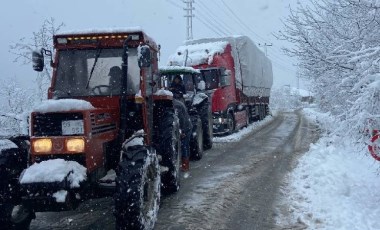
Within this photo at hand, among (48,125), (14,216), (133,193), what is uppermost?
(48,125)

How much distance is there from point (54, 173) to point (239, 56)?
Answer: 13.9 metres

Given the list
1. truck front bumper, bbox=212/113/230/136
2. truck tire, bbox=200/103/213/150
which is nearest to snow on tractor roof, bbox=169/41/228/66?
truck front bumper, bbox=212/113/230/136

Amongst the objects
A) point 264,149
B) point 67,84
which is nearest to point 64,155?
point 67,84

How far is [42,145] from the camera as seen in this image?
4637mm

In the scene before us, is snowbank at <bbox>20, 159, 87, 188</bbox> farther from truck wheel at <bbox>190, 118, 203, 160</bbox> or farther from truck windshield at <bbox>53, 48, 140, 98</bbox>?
truck wheel at <bbox>190, 118, 203, 160</bbox>

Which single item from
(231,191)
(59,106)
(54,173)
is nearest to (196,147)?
(231,191)

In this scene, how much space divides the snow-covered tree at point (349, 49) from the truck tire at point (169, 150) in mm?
2565

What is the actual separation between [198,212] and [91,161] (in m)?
1.88

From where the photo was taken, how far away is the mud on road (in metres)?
5.52

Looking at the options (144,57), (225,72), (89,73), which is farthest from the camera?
(225,72)

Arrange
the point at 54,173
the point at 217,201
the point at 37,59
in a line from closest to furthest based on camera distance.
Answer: the point at 54,173, the point at 37,59, the point at 217,201

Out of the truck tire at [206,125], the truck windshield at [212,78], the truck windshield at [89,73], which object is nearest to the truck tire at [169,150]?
the truck windshield at [89,73]

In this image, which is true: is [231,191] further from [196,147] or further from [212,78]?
[212,78]

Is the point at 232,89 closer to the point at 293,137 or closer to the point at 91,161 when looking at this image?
the point at 293,137
